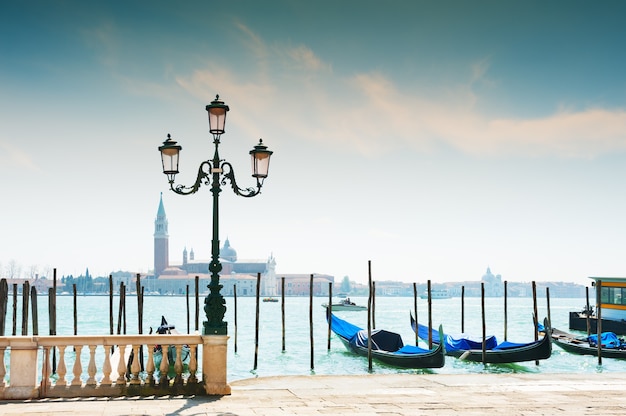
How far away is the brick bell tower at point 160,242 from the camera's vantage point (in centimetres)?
18688

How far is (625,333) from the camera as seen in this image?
34.3 meters

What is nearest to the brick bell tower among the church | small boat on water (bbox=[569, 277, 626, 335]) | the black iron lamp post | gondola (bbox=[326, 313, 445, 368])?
the church

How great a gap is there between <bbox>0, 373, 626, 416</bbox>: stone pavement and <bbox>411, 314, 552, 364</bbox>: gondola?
35.2 feet

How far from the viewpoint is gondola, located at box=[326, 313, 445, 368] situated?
21511 mm

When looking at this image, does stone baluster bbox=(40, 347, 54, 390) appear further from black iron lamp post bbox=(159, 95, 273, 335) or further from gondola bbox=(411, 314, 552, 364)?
gondola bbox=(411, 314, 552, 364)

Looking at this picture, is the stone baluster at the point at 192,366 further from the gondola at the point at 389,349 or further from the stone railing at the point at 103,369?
the gondola at the point at 389,349

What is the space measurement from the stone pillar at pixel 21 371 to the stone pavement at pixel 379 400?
0.18 meters

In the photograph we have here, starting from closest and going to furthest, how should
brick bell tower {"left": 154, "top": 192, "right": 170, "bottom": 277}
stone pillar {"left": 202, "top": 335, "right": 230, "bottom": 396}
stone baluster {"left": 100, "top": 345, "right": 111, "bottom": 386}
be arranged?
1. stone baluster {"left": 100, "top": 345, "right": 111, "bottom": 386}
2. stone pillar {"left": 202, "top": 335, "right": 230, "bottom": 396}
3. brick bell tower {"left": 154, "top": 192, "right": 170, "bottom": 277}

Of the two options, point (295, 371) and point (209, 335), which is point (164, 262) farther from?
point (209, 335)

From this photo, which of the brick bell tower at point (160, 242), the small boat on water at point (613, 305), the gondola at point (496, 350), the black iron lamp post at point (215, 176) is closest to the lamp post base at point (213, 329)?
the black iron lamp post at point (215, 176)

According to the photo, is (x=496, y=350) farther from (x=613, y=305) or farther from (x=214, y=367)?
(x=214, y=367)

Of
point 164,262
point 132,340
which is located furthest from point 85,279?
point 132,340

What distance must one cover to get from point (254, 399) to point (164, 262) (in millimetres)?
185244

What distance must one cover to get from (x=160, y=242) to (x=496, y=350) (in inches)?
6750
